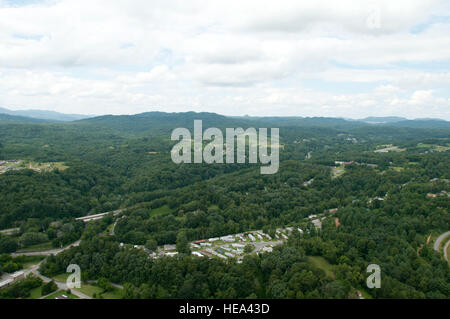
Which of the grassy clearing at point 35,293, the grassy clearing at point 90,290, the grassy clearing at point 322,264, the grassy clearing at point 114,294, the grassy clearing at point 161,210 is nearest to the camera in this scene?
the grassy clearing at point 114,294

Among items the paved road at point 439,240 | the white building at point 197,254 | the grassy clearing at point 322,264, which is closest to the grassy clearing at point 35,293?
the white building at point 197,254

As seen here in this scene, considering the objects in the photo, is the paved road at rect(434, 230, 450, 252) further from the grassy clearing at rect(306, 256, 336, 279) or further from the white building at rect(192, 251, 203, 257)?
the white building at rect(192, 251, 203, 257)

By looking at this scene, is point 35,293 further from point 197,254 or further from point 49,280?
point 197,254

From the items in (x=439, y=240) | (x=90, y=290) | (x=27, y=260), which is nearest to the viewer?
(x=90, y=290)

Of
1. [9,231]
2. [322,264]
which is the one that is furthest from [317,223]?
[9,231]

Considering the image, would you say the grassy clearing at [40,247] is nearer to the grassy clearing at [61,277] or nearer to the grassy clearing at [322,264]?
the grassy clearing at [61,277]

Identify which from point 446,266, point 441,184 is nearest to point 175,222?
point 446,266
